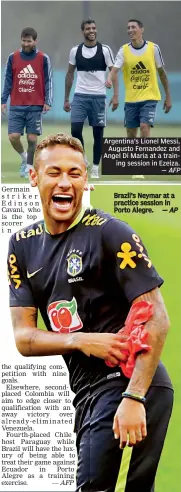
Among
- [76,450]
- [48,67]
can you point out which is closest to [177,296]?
[76,450]

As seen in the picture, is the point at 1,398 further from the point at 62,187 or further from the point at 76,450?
the point at 62,187

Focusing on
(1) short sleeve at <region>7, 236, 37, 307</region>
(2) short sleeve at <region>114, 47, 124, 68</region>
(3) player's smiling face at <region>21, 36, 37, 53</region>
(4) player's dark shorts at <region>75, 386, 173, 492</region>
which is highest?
(3) player's smiling face at <region>21, 36, 37, 53</region>

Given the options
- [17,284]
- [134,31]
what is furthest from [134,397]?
[134,31]

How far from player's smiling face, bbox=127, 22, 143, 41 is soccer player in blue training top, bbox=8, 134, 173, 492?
620 millimetres

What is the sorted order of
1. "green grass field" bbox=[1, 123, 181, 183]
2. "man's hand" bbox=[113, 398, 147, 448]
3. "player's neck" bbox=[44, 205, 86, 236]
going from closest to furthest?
"man's hand" bbox=[113, 398, 147, 448] < "player's neck" bbox=[44, 205, 86, 236] < "green grass field" bbox=[1, 123, 181, 183]

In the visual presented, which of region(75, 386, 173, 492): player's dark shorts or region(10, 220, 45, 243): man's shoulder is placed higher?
region(10, 220, 45, 243): man's shoulder

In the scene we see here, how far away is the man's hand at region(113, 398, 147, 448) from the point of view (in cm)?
481

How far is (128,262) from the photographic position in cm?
483

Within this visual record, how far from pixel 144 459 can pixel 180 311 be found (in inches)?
29.1

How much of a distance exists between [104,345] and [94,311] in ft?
0.55

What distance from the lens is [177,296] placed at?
507cm

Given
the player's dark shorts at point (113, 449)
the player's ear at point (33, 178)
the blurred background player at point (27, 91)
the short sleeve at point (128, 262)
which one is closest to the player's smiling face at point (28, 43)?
the blurred background player at point (27, 91)

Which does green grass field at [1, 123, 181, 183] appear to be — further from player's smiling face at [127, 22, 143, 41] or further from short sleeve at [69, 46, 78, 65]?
player's smiling face at [127, 22, 143, 41]
